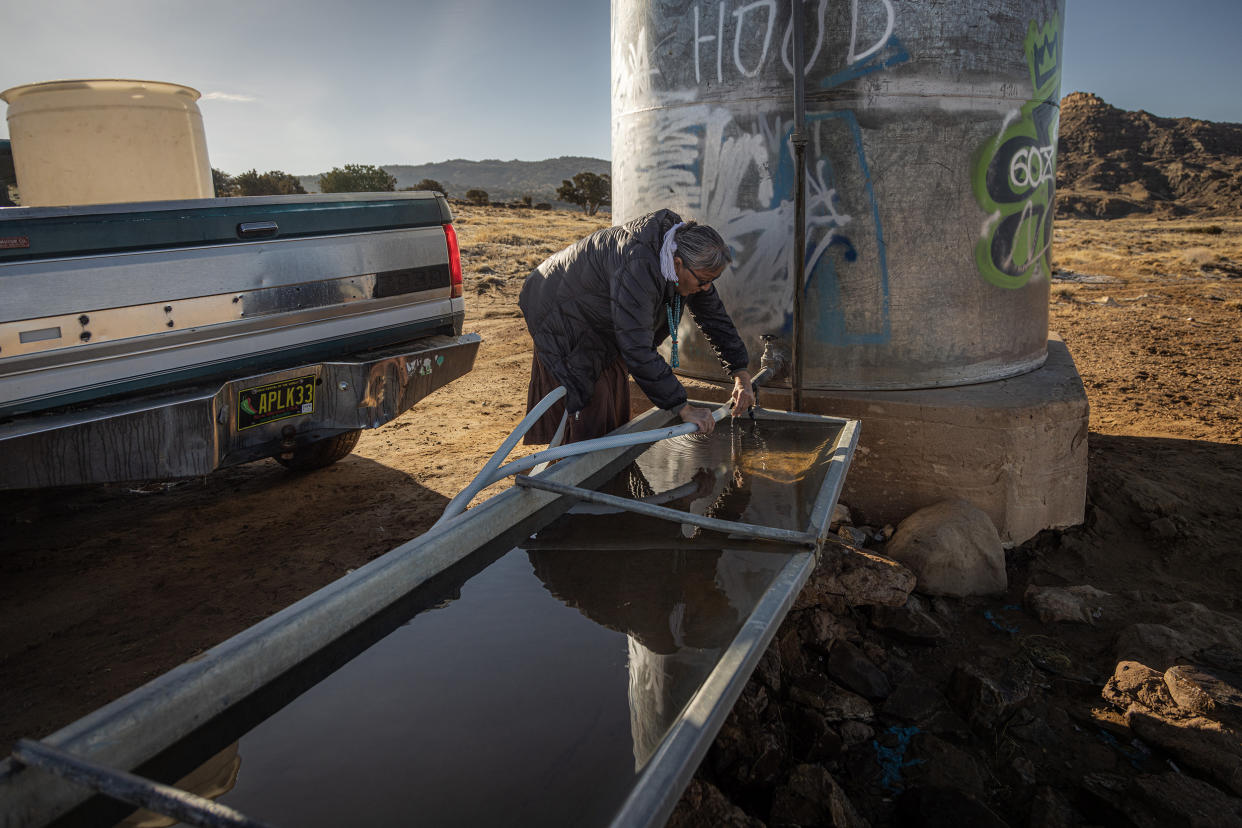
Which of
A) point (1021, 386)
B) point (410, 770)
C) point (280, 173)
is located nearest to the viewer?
point (410, 770)

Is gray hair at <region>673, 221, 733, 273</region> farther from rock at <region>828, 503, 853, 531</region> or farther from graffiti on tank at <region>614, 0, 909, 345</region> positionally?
rock at <region>828, 503, 853, 531</region>

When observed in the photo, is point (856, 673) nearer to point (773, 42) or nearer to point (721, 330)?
point (721, 330)

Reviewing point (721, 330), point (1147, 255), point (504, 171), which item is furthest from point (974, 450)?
point (504, 171)

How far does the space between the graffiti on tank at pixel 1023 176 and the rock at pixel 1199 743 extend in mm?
2489

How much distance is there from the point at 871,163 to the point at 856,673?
2605 millimetres

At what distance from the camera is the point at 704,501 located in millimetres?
3305

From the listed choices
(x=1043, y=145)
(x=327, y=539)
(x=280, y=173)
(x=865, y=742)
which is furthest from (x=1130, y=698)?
(x=280, y=173)

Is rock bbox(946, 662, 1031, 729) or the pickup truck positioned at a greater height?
the pickup truck

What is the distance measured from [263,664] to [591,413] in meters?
2.40

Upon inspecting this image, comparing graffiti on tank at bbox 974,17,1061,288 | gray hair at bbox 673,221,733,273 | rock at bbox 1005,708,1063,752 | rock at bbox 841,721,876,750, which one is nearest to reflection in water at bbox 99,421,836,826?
rock at bbox 841,721,876,750

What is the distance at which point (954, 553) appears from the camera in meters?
3.92

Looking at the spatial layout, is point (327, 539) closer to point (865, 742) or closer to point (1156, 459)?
point (865, 742)

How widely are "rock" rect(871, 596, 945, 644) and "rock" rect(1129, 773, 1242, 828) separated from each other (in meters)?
1.06

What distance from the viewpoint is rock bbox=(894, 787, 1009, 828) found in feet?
7.77
